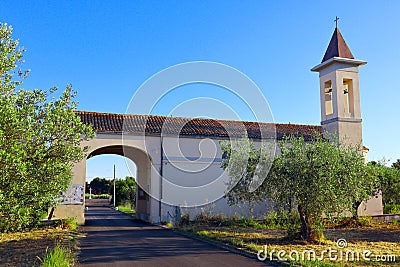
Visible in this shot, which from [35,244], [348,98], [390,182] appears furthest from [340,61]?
[35,244]

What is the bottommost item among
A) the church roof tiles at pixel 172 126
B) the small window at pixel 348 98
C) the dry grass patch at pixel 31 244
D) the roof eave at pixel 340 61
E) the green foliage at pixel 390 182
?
the dry grass patch at pixel 31 244

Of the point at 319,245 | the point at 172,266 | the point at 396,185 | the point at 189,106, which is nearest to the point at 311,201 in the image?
the point at 319,245

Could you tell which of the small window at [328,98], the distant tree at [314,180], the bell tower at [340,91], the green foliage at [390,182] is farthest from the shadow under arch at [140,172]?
the green foliage at [390,182]

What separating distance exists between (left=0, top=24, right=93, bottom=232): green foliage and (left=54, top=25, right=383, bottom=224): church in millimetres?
11838

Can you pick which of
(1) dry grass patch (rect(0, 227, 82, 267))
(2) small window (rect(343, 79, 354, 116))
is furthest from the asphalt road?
(2) small window (rect(343, 79, 354, 116))

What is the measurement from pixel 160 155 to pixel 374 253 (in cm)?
1250

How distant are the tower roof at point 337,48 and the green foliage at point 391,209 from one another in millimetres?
9672

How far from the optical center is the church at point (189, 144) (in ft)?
65.6

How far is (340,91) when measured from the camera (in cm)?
2153

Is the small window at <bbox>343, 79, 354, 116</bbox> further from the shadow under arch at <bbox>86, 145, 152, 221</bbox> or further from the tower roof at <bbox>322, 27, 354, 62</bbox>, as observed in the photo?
the shadow under arch at <bbox>86, 145, 152, 221</bbox>

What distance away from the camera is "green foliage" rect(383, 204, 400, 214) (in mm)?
23375

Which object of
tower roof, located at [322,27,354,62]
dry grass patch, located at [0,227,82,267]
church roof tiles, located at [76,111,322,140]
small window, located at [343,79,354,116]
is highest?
tower roof, located at [322,27,354,62]
